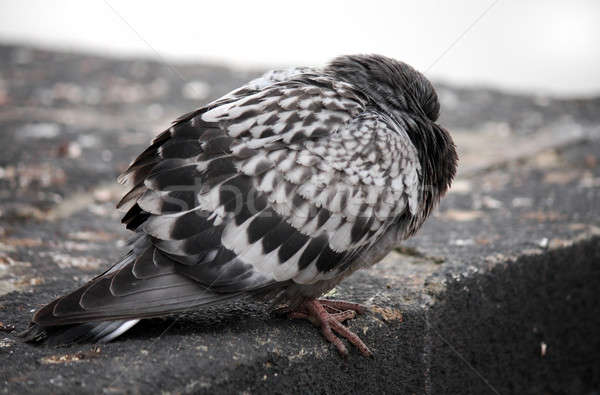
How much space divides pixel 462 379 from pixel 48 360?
223 centimetres

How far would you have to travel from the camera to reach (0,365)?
2.49m

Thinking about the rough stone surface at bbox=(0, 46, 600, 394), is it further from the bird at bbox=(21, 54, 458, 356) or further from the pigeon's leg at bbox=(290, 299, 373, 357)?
the bird at bbox=(21, 54, 458, 356)

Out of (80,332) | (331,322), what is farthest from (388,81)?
(80,332)

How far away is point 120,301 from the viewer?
8.64ft

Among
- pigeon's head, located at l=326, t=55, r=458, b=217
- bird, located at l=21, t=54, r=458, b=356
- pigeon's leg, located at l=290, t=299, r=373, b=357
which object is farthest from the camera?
pigeon's head, located at l=326, t=55, r=458, b=217

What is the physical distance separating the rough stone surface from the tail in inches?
3.5

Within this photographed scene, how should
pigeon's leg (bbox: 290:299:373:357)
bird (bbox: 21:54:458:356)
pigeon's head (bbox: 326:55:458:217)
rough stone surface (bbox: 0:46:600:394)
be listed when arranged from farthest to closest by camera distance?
pigeon's head (bbox: 326:55:458:217) → pigeon's leg (bbox: 290:299:373:357) → bird (bbox: 21:54:458:356) → rough stone surface (bbox: 0:46:600:394)

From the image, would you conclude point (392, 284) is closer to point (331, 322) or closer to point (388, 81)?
point (331, 322)

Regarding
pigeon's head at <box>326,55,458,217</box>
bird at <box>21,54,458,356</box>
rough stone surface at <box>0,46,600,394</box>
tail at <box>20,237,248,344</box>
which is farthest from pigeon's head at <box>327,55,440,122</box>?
tail at <box>20,237,248,344</box>

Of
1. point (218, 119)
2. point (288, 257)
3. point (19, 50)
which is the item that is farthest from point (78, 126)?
point (288, 257)

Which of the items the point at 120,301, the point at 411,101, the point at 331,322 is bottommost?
the point at 331,322

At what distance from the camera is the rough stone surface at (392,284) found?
2594 millimetres

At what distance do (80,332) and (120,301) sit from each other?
0.24m

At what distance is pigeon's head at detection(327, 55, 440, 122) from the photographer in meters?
3.53
